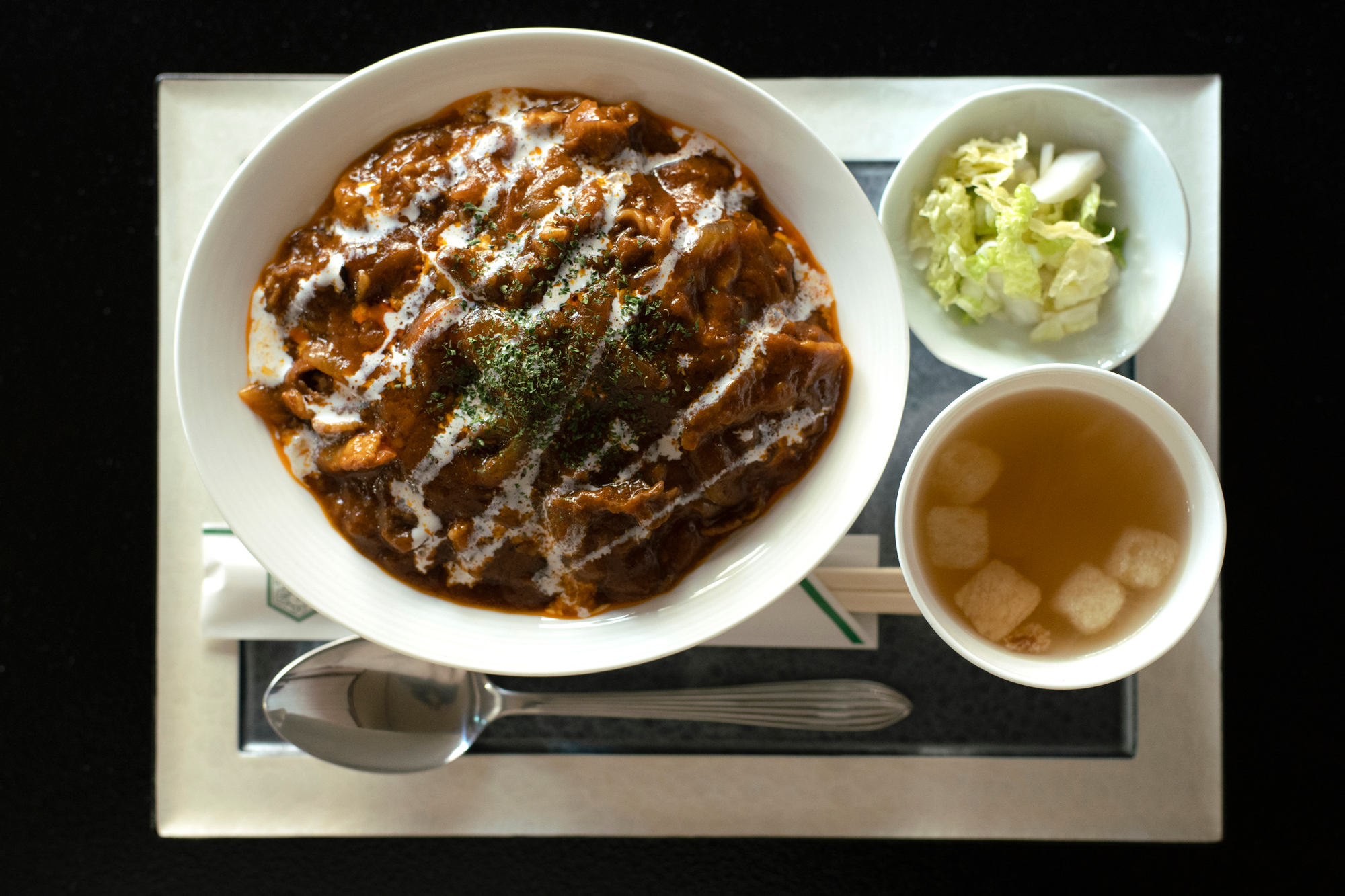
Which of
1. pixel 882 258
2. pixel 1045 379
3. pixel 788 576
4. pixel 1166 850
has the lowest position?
pixel 1166 850

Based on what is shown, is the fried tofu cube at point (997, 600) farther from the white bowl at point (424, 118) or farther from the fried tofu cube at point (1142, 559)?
the white bowl at point (424, 118)

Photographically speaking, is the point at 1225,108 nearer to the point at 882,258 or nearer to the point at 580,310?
the point at 882,258

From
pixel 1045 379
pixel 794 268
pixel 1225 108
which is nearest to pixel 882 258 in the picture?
pixel 794 268

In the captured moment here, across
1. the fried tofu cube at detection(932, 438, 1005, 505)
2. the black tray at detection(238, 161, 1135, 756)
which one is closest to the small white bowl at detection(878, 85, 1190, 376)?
the black tray at detection(238, 161, 1135, 756)

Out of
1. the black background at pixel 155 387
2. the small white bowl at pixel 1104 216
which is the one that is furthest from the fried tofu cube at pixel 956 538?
the black background at pixel 155 387

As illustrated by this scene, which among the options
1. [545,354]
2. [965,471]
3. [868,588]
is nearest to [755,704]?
[868,588]

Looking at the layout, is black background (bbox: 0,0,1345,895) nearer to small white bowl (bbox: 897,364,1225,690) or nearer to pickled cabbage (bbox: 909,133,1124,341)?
pickled cabbage (bbox: 909,133,1124,341)
